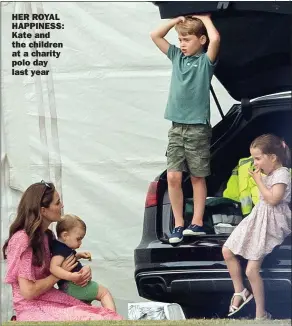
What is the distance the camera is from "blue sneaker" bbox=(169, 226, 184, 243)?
6.70 m

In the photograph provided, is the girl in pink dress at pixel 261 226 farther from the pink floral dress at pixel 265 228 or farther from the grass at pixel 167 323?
the grass at pixel 167 323

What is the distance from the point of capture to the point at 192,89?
266 inches

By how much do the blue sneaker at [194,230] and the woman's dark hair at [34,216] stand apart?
81cm

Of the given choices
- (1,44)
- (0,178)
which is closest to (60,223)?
(0,178)

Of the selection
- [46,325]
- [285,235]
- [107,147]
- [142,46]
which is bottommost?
[46,325]

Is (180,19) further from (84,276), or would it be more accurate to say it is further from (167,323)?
(167,323)

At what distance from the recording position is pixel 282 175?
21.5 ft

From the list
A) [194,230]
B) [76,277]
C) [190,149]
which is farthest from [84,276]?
[190,149]

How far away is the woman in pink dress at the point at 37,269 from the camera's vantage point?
652cm

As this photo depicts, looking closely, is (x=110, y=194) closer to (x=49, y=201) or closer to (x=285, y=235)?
(x=49, y=201)

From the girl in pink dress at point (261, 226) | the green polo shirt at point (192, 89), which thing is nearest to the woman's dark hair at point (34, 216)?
the green polo shirt at point (192, 89)

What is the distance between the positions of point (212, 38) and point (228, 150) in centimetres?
80

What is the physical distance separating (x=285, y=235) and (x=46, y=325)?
1457 mm

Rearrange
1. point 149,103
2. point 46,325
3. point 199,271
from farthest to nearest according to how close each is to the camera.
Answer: point 149,103 → point 199,271 → point 46,325
